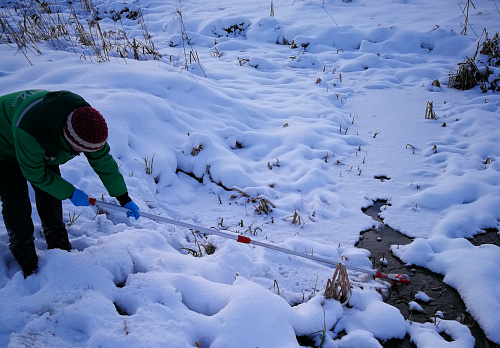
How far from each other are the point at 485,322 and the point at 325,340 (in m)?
1.12

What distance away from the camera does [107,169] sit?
2.22m

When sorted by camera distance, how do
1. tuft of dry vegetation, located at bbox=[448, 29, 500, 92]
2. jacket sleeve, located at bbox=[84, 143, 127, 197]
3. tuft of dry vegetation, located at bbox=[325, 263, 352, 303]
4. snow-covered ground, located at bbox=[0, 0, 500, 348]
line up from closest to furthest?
snow-covered ground, located at bbox=[0, 0, 500, 348] < jacket sleeve, located at bbox=[84, 143, 127, 197] < tuft of dry vegetation, located at bbox=[325, 263, 352, 303] < tuft of dry vegetation, located at bbox=[448, 29, 500, 92]

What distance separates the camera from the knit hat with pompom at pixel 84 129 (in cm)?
175

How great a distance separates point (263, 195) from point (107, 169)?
5.56 ft

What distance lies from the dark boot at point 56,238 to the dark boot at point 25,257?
0.19m

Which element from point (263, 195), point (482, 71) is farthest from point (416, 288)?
point (482, 71)

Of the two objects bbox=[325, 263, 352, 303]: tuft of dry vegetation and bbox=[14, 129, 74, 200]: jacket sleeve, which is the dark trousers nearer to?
bbox=[14, 129, 74, 200]: jacket sleeve

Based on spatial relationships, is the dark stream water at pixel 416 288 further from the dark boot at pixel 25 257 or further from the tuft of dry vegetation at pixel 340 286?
the dark boot at pixel 25 257

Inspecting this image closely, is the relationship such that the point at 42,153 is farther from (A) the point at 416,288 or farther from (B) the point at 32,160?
(A) the point at 416,288

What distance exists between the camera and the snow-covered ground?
194 centimetres

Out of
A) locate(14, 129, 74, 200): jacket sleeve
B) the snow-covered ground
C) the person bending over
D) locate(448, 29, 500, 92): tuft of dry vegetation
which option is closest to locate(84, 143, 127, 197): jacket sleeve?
the person bending over

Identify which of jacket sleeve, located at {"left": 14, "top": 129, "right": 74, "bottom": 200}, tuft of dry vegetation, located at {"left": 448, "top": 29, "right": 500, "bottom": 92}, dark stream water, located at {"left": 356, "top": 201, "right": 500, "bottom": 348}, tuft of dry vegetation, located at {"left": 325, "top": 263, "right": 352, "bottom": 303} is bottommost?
dark stream water, located at {"left": 356, "top": 201, "right": 500, "bottom": 348}

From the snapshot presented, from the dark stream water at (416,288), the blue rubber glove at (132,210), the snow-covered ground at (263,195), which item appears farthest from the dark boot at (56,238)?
the dark stream water at (416,288)

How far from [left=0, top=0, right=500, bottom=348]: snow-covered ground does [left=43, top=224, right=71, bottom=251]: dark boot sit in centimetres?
11
